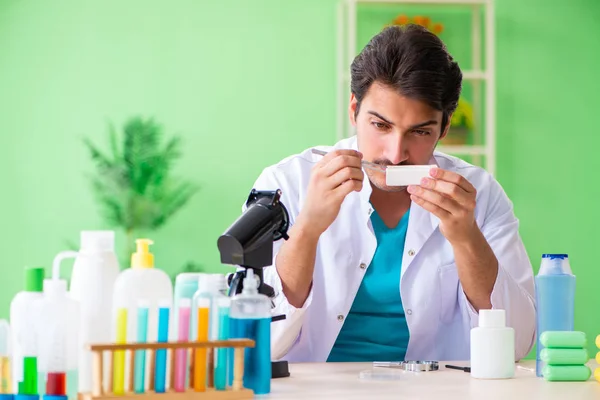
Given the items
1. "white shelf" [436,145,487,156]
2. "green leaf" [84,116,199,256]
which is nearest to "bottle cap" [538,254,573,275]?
"white shelf" [436,145,487,156]

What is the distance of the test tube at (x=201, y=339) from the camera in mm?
1181

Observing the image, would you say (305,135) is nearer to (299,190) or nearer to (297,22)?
(297,22)

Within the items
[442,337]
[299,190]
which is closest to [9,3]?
[299,190]

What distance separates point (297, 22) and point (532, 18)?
129 cm

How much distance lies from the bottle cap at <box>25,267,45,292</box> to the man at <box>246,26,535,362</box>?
71cm

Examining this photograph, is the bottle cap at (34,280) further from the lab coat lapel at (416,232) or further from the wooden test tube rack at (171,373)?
the lab coat lapel at (416,232)

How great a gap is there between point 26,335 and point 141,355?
0.17m

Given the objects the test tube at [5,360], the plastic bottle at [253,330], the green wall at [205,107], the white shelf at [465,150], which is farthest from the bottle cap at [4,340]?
the white shelf at [465,150]

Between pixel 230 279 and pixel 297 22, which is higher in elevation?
pixel 297 22

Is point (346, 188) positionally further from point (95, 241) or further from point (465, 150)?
point (465, 150)

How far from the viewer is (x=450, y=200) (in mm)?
1799

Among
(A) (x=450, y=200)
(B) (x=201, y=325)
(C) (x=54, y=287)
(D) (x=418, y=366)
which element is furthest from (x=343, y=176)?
(C) (x=54, y=287)

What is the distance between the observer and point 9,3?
4.24 m

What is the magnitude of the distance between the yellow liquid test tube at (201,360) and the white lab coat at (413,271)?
807 mm
